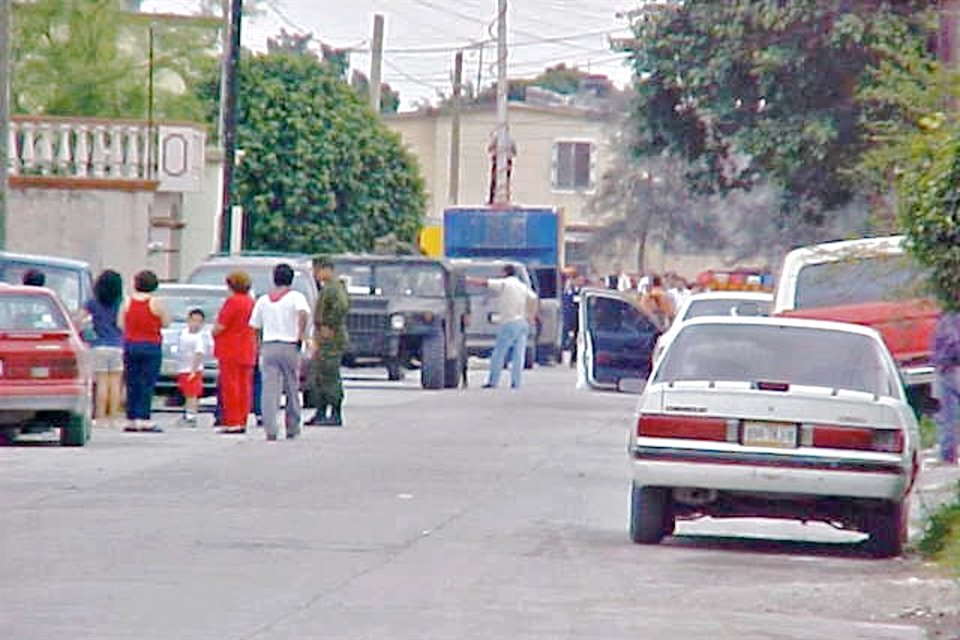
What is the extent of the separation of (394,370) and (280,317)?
1452 centimetres

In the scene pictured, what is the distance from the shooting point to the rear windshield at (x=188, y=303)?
30.0 m

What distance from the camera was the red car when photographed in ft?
74.6

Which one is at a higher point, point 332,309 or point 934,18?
point 934,18

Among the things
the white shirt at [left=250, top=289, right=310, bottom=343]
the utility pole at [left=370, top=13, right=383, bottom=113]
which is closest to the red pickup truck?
the white shirt at [left=250, top=289, right=310, bottom=343]

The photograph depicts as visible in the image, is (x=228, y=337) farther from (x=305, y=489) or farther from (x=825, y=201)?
(x=825, y=201)

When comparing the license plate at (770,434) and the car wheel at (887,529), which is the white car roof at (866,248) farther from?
the car wheel at (887,529)

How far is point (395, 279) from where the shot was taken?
36.9 m

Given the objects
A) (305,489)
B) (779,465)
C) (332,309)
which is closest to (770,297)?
(332,309)

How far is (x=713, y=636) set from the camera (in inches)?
476

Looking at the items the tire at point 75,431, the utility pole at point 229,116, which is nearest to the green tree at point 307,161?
the utility pole at point 229,116

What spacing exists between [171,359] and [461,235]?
23147mm

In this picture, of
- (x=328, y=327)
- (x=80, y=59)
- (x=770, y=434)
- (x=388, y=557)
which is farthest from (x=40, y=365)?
(x=80, y=59)

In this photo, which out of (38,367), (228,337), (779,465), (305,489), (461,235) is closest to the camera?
(779,465)

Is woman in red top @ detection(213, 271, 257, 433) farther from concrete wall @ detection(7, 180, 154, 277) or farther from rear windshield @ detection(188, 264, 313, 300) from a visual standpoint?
concrete wall @ detection(7, 180, 154, 277)
